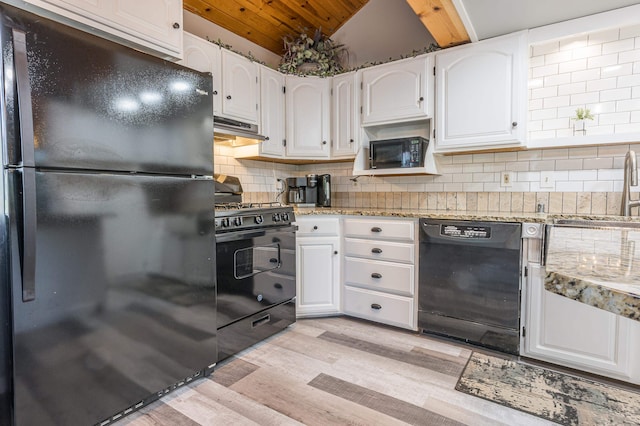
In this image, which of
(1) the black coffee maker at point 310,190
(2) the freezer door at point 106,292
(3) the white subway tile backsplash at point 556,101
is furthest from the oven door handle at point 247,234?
(3) the white subway tile backsplash at point 556,101

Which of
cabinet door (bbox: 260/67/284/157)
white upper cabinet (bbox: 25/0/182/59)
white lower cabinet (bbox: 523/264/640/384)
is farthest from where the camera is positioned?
cabinet door (bbox: 260/67/284/157)

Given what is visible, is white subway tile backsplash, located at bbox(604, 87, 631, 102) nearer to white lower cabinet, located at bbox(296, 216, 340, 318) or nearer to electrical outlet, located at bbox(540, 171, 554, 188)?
electrical outlet, located at bbox(540, 171, 554, 188)

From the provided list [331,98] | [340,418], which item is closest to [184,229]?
[340,418]

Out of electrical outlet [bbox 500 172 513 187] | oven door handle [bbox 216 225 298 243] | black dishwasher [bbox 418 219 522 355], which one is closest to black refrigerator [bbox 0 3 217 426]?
oven door handle [bbox 216 225 298 243]

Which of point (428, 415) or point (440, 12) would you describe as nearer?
point (428, 415)

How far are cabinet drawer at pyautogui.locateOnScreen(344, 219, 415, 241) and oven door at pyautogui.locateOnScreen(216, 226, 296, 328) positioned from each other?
0.47 m

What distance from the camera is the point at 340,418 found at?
153cm

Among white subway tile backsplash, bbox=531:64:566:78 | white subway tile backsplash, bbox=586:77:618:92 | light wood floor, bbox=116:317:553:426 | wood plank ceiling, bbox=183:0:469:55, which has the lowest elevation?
light wood floor, bbox=116:317:553:426

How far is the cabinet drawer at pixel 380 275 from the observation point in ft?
7.98

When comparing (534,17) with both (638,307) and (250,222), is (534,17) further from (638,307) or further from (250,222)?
(638,307)

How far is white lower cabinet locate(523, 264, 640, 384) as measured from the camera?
176 centimetres

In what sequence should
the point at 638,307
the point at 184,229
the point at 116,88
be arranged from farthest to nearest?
the point at 184,229 → the point at 116,88 → the point at 638,307

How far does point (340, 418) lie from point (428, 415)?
40 centimetres

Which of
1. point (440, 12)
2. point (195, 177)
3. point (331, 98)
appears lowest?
point (195, 177)
